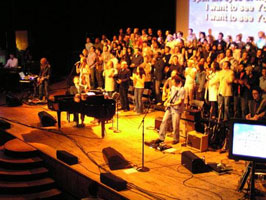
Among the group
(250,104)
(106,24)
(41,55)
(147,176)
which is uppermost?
(106,24)

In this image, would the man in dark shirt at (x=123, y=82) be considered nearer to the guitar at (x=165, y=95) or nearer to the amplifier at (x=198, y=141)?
the guitar at (x=165, y=95)

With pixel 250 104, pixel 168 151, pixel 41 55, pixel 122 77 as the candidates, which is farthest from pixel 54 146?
pixel 41 55

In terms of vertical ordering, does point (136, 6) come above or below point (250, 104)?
above

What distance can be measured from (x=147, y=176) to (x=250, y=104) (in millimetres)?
4525

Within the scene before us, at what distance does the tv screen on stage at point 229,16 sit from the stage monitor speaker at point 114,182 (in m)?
9.55

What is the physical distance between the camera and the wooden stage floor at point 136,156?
816cm

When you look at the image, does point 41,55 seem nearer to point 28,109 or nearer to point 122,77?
point 28,109

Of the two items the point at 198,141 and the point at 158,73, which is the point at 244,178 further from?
the point at 158,73

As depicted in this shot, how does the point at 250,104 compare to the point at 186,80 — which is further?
the point at 186,80

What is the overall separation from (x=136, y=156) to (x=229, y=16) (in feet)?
28.4

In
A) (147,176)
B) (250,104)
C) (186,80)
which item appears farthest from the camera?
(186,80)

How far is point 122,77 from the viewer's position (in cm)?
1450

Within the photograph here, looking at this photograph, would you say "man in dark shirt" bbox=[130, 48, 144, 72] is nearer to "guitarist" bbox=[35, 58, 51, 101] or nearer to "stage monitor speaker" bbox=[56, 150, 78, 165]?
"guitarist" bbox=[35, 58, 51, 101]

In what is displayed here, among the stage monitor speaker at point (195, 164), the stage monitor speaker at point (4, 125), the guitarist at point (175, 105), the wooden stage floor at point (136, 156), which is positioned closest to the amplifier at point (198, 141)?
the wooden stage floor at point (136, 156)
